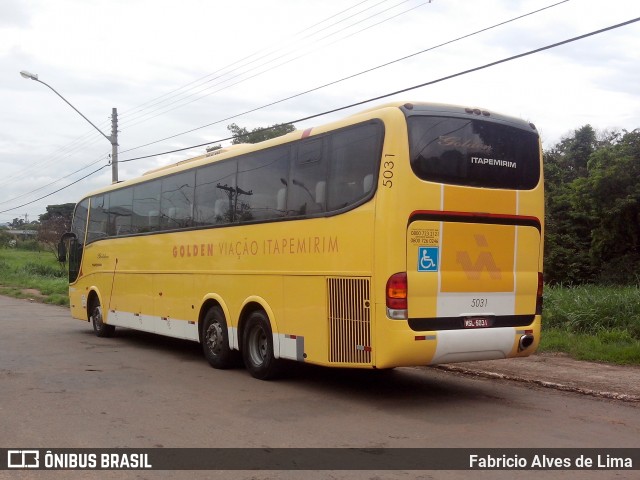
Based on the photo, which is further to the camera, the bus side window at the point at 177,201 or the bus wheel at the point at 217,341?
the bus side window at the point at 177,201

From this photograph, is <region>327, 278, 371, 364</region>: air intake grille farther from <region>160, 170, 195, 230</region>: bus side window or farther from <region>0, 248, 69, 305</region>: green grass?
<region>0, 248, 69, 305</region>: green grass

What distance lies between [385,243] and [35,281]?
37.1 metres

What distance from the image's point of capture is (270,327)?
1027cm

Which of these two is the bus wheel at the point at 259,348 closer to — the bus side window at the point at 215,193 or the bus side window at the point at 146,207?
the bus side window at the point at 215,193

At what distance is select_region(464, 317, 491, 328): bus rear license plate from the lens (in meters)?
8.63

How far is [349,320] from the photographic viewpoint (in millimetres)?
8688

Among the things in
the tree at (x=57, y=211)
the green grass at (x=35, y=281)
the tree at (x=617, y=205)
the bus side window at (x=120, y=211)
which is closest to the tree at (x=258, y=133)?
the green grass at (x=35, y=281)

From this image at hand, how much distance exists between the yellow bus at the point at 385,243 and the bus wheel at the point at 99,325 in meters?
6.19

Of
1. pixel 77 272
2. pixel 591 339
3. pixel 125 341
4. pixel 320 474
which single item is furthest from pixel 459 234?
pixel 77 272

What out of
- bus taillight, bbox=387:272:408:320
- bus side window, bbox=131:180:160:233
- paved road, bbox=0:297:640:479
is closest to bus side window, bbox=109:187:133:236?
bus side window, bbox=131:180:160:233

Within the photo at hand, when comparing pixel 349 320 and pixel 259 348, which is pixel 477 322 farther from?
pixel 259 348

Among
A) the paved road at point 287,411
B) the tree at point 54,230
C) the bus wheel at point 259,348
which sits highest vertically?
the tree at point 54,230

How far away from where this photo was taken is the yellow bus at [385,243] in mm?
8273

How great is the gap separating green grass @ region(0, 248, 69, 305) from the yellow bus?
20.0 m
